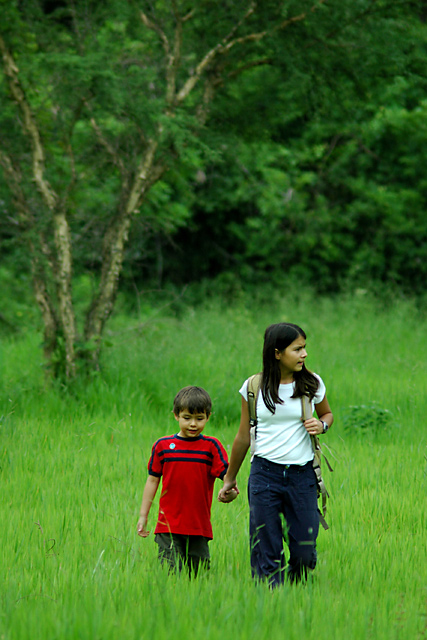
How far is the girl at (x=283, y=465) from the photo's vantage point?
11.8 ft

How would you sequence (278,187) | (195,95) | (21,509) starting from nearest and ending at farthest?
(21,509) → (195,95) → (278,187)

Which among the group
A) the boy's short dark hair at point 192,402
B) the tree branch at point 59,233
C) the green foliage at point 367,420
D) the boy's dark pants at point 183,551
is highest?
the tree branch at point 59,233

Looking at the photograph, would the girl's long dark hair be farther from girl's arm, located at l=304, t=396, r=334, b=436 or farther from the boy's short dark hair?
the boy's short dark hair

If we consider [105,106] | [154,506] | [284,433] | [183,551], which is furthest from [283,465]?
[105,106]

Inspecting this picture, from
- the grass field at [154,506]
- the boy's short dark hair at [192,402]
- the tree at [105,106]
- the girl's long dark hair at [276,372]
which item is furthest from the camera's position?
the tree at [105,106]

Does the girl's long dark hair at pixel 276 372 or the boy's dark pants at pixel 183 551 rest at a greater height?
the girl's long dark hair at pixel 276 372

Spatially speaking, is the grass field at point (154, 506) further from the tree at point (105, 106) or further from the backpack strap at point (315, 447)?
the tree at point (105, 106)

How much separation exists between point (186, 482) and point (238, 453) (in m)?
0.33

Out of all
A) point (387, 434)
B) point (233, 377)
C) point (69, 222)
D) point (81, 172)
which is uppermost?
point (81, 172)

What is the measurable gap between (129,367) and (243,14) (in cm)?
450

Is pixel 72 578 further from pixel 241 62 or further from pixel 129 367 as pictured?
pixel 241 62

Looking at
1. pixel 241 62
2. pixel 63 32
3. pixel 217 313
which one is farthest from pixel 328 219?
pixel 63 32

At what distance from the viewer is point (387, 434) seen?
284 inches

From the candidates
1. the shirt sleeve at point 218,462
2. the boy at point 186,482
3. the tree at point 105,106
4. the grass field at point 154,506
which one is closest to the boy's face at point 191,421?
the boy at point 186,482
